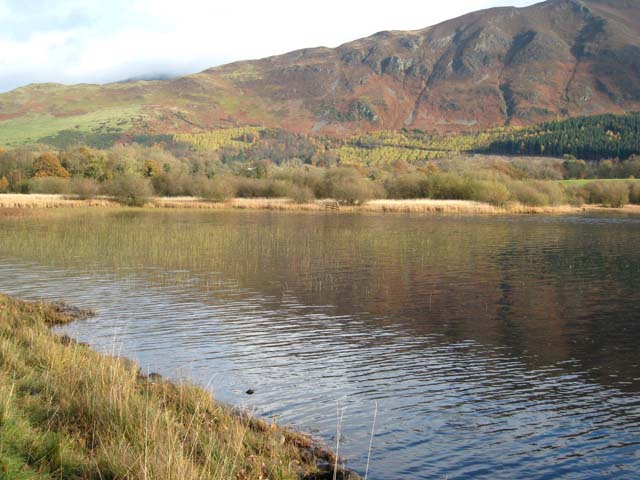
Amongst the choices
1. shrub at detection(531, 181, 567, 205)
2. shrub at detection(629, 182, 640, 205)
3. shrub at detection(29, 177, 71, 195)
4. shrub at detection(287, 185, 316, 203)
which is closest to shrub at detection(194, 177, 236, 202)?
shrub at detection(287, 185, 316, 203)

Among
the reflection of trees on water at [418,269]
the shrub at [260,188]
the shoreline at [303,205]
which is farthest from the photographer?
the shrub at [260,188]

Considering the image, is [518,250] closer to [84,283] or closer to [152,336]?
[84,283]

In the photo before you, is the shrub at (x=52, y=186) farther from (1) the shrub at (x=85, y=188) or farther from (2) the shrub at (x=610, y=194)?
(2) the shrub at (x=610, y=194)

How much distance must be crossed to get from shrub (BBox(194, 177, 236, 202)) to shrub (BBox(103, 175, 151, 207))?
7463 millimetres

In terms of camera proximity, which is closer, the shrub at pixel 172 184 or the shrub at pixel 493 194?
the shrub at pixel 493 194

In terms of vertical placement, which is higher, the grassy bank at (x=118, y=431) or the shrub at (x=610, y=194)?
the grassy bank at (x=118, y=431)

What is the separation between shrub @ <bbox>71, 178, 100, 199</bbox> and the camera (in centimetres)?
8462

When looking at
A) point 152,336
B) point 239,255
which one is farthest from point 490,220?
point 152,336

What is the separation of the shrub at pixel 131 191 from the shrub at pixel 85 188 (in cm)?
252

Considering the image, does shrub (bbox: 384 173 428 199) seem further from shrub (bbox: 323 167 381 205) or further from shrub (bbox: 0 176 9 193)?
shrub (bbox: 0 176 9 193)

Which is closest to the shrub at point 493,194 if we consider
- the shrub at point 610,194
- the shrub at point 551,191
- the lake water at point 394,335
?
the shrub at point 551,191

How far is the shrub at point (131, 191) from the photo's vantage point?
271 feet

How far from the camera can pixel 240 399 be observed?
13.2 m

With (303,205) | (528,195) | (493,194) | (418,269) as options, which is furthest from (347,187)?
(418,269)
